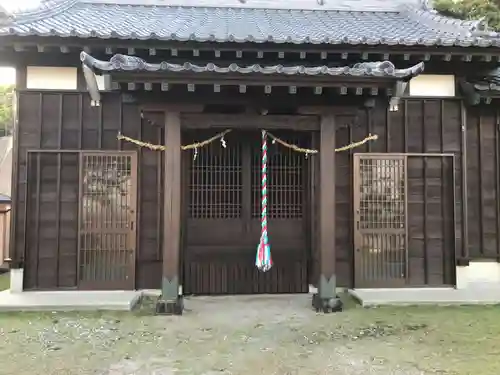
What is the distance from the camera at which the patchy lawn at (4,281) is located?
780cm

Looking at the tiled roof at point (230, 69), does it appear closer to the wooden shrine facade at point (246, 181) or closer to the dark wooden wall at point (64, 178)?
the wooden shrine facade at point (246, 181)

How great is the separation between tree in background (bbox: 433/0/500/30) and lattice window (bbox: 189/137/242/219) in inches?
371

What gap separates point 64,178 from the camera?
21.9ft

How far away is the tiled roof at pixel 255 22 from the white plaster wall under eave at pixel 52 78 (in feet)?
1.92

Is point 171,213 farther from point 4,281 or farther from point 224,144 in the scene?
point 4,281

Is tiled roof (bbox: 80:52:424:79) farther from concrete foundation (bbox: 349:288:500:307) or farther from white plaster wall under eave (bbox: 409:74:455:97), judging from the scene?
concrete foundation (bbox: 349:288:500:307)

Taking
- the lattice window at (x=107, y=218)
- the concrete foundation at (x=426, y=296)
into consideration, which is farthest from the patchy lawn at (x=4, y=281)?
the concrete foundation at (x=426, y=296)

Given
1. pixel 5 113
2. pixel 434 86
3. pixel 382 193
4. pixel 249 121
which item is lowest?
pixel 382 193

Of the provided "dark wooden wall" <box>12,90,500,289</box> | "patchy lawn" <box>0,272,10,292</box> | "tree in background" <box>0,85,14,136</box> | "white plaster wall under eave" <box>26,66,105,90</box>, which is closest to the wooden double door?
"dark wooden wall" <box>12,90,500,289</box>

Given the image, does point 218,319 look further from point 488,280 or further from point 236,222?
point 488,280

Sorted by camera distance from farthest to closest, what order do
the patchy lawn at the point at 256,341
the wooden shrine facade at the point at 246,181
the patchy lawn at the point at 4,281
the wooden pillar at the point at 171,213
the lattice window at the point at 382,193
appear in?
the patchy lawn at the point at 4,281 → the lattice window at the point at 382,193 → the wooden shrine facade at the point at 246,181 → the wooden pillar at the point at 171,213 → the patchy lawn at the point at 256,341

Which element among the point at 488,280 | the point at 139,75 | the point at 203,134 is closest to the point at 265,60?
the point at 203,134

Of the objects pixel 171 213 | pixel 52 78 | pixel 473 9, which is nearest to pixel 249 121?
pixel 171 213

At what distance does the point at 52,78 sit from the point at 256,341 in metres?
4.96
